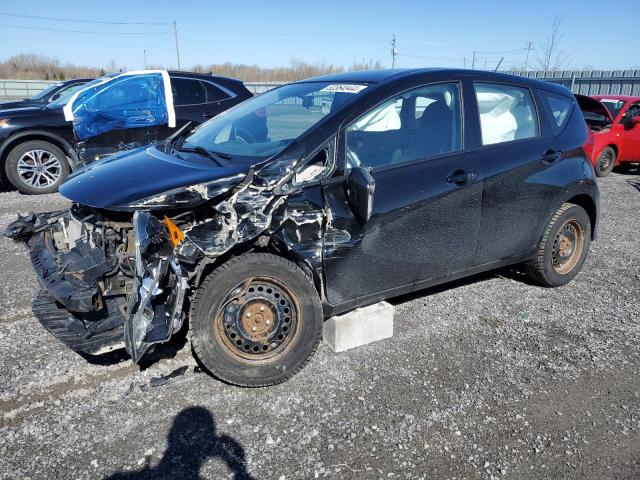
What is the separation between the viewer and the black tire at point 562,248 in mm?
4277

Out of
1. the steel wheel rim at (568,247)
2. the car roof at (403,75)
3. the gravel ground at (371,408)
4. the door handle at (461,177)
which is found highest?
the car roof at (403,75)

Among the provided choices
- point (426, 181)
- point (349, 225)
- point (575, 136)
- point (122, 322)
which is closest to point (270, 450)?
point (122, 322)

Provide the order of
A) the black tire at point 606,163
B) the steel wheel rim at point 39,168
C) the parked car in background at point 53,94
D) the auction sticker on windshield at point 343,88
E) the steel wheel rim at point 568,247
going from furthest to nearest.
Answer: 1. the black tire at point 606,163
2. the parked car in background at point 53,94
3. the steel wheel rim at point 39,168
4. the steel wheel rim at point 568,247
5. the auction sticker on windshield at point 343,88

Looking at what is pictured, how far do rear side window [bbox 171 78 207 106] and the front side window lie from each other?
572 cm

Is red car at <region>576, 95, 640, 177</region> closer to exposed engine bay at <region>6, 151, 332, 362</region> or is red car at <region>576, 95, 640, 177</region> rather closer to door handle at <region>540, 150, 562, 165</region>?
door handle at <region>540, 150, 562, 165</region>

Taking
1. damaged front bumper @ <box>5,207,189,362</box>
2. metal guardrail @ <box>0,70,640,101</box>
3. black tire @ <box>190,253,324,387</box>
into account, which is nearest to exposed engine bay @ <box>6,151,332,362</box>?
damaged front bumper @ <box>5,207,189,362</box>

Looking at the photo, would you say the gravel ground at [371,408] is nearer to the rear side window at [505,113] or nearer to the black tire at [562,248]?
the black tire at [562,248]

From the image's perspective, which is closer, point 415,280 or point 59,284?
point 59,284

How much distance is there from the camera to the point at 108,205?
2.81 metres

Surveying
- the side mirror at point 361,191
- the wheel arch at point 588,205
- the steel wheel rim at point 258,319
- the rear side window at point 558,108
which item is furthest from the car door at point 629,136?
the steel wheel rim at point 258,319

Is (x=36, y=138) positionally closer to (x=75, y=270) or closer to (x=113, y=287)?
(x=75, y=270)

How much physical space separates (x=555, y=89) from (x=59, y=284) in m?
4.19

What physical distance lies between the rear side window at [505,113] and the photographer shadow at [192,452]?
8.82 feet

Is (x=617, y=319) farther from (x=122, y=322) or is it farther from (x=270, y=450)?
(x=122, y=322)
